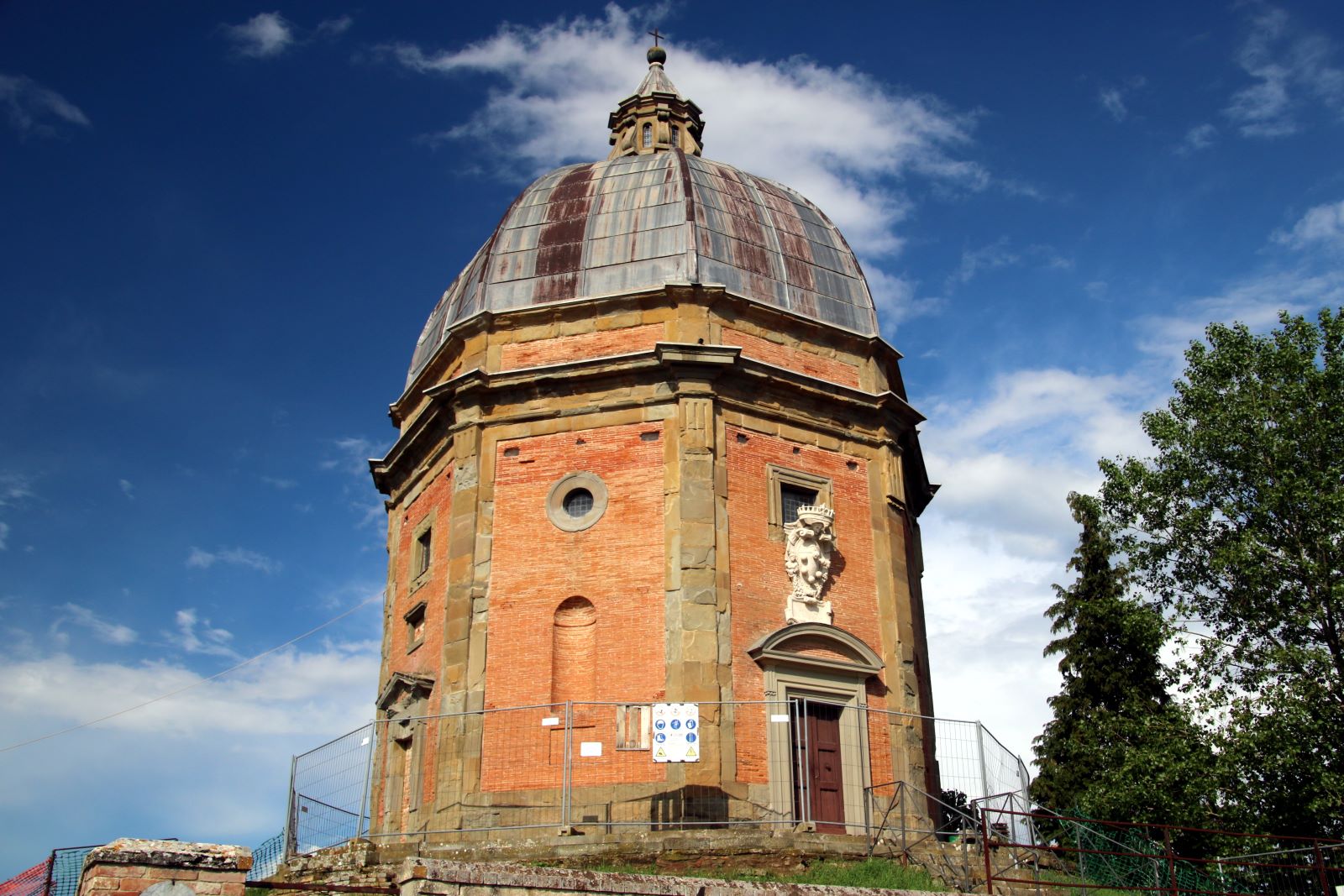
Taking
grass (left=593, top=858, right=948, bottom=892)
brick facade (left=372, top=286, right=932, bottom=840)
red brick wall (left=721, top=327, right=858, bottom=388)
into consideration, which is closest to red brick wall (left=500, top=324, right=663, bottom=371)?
brick facade (left=372, top=286, right=932, bottom=840)

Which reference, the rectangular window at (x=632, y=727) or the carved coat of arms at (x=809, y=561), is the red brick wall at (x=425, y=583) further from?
the carved coat of arms at (x=809, y=561)

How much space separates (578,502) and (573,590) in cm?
155

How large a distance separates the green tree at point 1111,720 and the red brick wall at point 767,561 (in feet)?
14.6

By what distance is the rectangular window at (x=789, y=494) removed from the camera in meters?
20.6

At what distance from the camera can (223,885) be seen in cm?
994

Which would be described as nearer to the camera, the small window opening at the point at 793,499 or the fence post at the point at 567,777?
the fence post at the point at 567,777

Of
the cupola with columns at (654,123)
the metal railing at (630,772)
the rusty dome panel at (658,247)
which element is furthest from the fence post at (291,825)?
the cupola with columns at (654,123)

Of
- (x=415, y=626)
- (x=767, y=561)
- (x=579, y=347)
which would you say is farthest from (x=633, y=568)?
(x=415, y=626)

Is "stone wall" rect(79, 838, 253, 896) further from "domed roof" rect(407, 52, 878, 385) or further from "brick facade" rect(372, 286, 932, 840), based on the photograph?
"domed roof" rect(407, 52, 878, 385)

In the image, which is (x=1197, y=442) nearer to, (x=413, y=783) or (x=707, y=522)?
(x=707, y=522)

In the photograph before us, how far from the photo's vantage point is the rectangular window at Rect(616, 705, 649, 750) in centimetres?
1833

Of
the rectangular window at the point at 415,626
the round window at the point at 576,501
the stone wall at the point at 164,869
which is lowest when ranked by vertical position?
the stone wall at the point at 164,869

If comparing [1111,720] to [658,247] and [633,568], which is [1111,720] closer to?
[633,568]

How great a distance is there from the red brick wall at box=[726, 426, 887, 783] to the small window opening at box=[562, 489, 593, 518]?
90.1 inches
